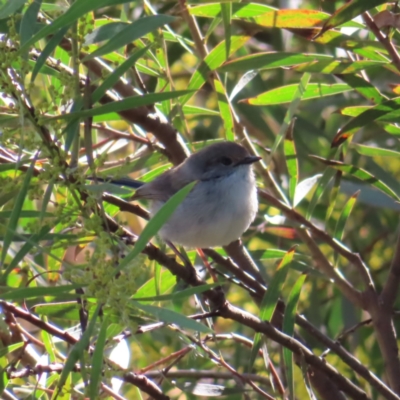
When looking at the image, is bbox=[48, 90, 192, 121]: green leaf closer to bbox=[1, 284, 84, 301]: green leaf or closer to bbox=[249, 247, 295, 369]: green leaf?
bbox=[1, 284, 84, 301]: green leaf

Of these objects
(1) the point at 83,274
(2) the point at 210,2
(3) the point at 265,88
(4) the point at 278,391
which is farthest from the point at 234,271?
(3) the point at 265,88

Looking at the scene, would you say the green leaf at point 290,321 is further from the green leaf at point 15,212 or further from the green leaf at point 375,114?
the green leaf at point 15,212

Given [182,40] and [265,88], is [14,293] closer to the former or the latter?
[182,40]

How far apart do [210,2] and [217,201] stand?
137 centimetres

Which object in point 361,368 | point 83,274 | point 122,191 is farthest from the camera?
point 361,368

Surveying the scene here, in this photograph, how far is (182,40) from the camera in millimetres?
2582

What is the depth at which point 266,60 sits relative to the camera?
217 centimetres

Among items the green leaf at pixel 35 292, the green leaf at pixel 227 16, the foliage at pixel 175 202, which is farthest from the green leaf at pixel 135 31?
the green leaf at pixel 227 16

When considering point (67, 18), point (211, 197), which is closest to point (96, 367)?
point (67, 18)

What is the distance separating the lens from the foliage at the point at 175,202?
4.61 feet

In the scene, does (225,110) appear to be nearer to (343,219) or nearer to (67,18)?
(343,219)

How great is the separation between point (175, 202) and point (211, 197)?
2.13 meters

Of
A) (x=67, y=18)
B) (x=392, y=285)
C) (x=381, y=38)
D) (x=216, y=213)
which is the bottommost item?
(x=216, y=213)

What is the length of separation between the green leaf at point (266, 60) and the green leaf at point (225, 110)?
317mm
